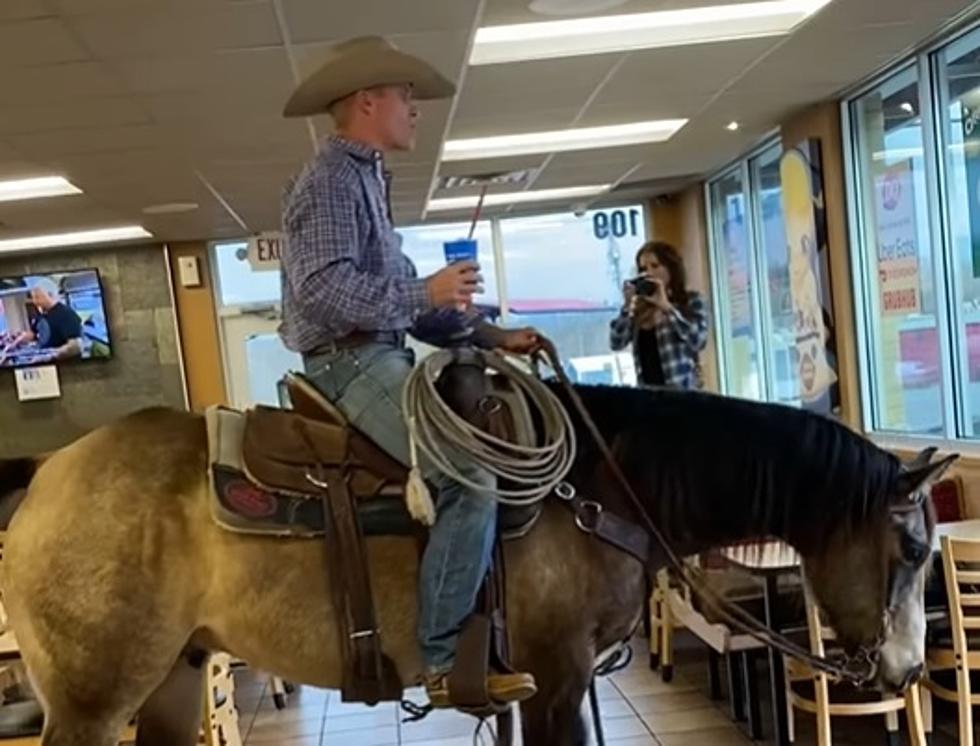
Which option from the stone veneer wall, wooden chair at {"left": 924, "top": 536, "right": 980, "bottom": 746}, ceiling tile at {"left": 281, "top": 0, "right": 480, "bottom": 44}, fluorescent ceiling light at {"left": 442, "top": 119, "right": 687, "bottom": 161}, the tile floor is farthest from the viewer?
the stone veneer wall

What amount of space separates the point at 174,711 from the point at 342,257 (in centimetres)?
113

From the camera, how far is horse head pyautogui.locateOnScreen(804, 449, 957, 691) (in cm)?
218

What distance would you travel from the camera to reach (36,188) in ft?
21.3

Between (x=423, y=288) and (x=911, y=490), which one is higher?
(x=423, y=288)

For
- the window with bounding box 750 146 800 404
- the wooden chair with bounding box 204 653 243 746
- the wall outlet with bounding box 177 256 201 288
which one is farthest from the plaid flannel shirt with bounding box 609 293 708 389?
the wall outlet with bounding box 177 256 201 288

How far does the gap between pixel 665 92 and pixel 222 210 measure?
11.9ft

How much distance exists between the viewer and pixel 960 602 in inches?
138

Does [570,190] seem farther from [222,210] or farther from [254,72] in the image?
[254,72]

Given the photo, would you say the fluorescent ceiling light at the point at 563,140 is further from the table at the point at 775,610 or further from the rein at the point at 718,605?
the rein at the point at 718,605

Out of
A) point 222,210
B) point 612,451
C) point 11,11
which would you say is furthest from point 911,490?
point 222,210

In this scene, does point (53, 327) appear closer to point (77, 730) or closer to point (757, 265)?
point (757, 265)

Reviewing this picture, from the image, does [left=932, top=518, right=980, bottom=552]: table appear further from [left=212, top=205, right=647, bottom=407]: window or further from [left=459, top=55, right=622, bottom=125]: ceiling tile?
[left=212, top=205, right=647, bottom=407]: window

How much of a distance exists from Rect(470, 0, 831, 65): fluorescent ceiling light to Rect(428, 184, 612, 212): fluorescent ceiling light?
146 inches

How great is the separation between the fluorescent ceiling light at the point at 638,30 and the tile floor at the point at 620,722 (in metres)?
3.02
